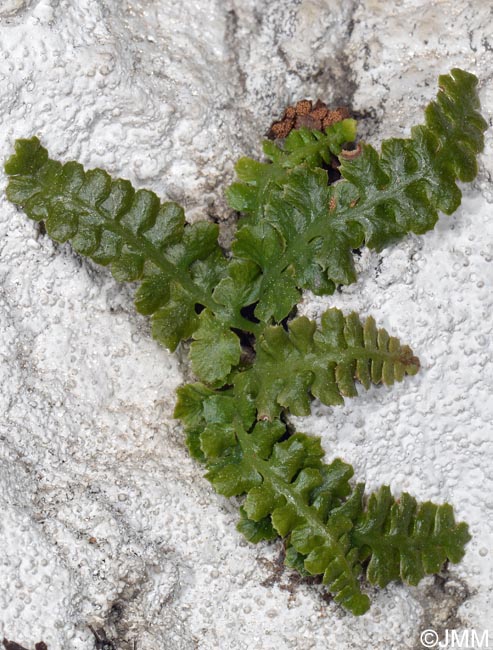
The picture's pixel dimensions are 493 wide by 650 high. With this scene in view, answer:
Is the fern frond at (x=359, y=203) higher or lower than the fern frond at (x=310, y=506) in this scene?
higher

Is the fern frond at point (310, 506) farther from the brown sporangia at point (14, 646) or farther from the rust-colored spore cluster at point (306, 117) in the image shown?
the rust-colored spore cluster at point (306, 117)

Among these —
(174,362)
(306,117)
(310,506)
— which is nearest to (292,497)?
(310,506)

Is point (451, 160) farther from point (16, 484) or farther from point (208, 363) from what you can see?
point (16, 484)

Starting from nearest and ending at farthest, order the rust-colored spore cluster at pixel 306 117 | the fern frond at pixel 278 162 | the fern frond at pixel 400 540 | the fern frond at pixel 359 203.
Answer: the fern frond at pixel 359 203, the fern frond at pixel 400 540, the fern frond at pixel 278 162, the rust-colored spore cluster at pixel 306 117

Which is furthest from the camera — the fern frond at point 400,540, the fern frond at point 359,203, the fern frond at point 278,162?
the fern frond at point 278,162

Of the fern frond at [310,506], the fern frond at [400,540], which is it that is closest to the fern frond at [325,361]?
the fern frond at [310,506]

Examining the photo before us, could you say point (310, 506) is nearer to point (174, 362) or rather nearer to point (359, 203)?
point (174, 362)

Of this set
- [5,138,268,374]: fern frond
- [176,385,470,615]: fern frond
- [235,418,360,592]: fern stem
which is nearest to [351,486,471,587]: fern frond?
[176,385,470,615]: fern frond

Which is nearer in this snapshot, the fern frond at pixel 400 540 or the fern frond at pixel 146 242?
the fern frond at pixel 146 242
